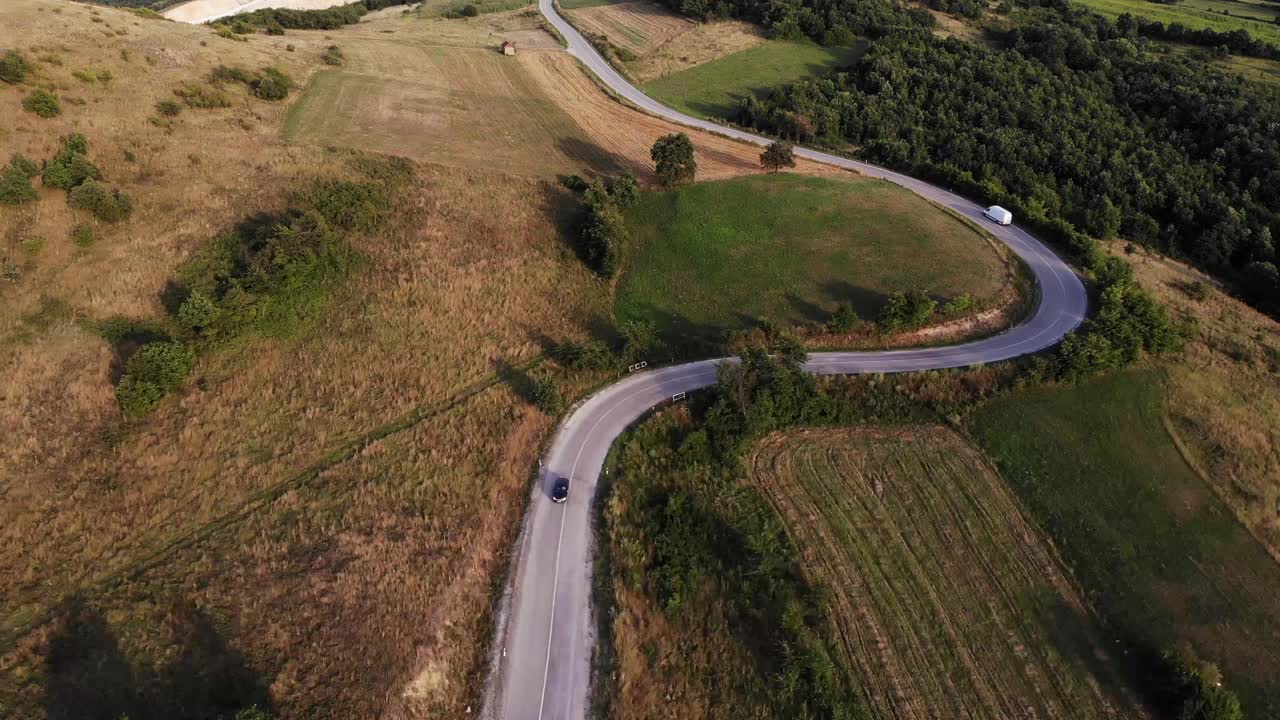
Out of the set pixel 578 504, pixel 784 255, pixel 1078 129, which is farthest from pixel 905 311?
pixel 1078 129

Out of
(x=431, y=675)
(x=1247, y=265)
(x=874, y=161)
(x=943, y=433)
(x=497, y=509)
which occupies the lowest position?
(x=431, y=675)

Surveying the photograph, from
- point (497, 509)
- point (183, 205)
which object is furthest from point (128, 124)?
point (497, 509)

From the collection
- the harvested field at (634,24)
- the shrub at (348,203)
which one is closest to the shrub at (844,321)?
the shrub at (348,203)

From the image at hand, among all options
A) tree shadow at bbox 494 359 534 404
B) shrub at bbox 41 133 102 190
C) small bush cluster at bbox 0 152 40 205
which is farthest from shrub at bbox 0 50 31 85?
tree shadow at bbox 494 359 534 404

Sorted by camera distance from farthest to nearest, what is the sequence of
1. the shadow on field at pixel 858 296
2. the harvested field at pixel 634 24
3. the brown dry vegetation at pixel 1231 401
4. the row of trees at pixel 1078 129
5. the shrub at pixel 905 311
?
the harvested field at pixel 634 24
the row of trees at pixel 1078 129
the shadow on field at pixel 858 296
the shrub at pixel 905 311
the brown dry vegetation at pixel 1231 401

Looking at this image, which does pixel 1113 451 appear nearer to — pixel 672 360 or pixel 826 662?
pixel 826 662

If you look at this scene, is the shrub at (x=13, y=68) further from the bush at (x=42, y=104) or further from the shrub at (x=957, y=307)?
the shrub at (x=957, y=307)

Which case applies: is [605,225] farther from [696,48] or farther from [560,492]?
[696,48]

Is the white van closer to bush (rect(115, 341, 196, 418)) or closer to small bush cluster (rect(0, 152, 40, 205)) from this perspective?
bush (rect(115, 341, 196, 418))
